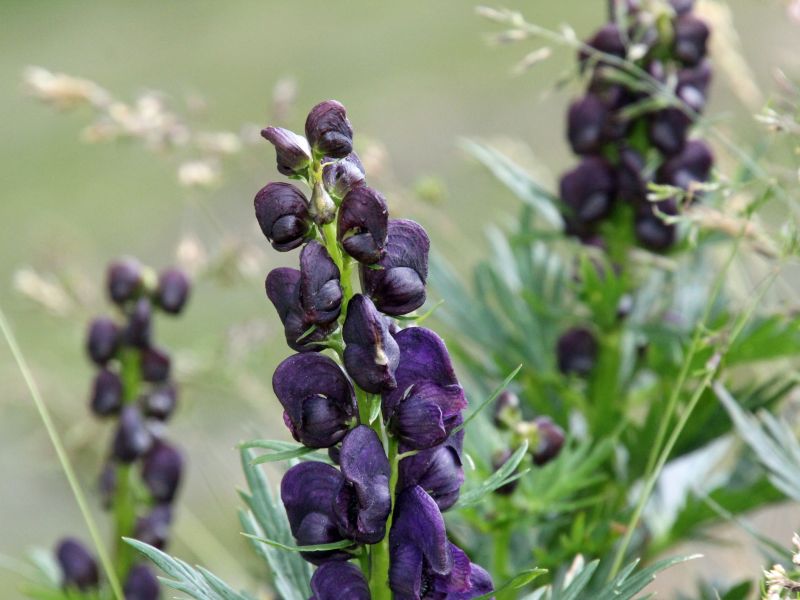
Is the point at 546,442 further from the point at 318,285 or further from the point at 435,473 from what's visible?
the point at 318,285

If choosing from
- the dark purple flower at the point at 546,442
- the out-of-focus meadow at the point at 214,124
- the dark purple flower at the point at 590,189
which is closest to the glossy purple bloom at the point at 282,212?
the dark purple flower at the point at 546,442

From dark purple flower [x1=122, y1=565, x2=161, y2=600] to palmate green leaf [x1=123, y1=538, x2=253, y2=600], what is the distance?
74 cm

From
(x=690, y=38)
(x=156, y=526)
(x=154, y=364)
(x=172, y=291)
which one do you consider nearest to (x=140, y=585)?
(x=156, y=526)

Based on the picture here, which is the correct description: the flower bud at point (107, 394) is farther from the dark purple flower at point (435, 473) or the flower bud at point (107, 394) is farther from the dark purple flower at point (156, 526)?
the dark purple flower at point (435, 473)

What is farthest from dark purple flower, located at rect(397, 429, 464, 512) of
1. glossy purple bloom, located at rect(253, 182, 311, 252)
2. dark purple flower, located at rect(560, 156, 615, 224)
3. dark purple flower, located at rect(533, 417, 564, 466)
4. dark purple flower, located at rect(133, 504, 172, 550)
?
dark purple flower, located at rect(133, 504, 172, 550)

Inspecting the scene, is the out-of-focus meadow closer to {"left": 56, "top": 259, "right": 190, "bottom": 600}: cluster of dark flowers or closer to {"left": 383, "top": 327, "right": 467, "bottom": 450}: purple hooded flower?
{"left": 56, "top": 259, "right": 190, "bottom": 600}: cluster of dark flowers

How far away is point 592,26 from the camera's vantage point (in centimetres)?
710

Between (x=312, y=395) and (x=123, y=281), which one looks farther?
(x=123, y=281)

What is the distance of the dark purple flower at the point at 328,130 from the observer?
104cm

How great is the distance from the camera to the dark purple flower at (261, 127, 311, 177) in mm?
1029

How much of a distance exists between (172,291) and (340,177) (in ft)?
3.02

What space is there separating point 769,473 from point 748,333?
304 mm

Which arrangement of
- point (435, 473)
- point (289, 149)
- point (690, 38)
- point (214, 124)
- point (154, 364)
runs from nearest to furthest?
point (289, 149) < point (435, 473) < point (690, 38) < point (154, 364) < point (214, 124)

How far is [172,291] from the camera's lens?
6.34ft
